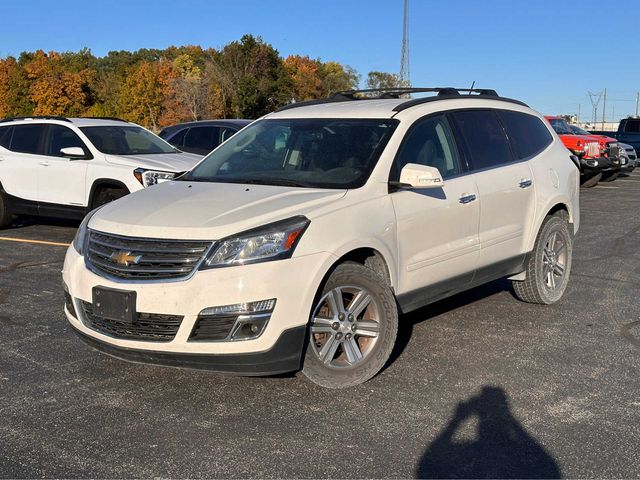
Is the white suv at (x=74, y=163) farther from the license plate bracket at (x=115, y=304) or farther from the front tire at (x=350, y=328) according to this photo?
the front tire at (x=350, y=328)

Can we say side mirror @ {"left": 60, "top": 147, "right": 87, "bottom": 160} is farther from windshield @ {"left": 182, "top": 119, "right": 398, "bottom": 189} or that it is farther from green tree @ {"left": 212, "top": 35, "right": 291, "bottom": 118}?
green tree @ {"left": 212, "top": 35, "right": 291, "bottom": 118}

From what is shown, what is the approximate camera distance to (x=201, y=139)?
13258mm

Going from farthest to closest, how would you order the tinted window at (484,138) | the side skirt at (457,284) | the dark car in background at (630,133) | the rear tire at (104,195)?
the dark car in background at (630,133) → the rear tire at (104,195) → the tinted window at (484,138) → the side skirt at (457,284)

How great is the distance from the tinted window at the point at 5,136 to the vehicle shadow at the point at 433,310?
25.1ft

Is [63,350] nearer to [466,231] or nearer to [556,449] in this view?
[466,231]

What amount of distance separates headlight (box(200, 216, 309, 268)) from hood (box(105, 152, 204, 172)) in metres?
5.68

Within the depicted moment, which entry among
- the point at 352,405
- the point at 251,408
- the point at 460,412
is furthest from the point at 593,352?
the point at 251,408

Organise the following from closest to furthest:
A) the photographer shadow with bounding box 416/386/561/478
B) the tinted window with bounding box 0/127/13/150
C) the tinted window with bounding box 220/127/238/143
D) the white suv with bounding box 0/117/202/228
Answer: the photographer shadow with bounding box 416/386/561/478 → the white suv with bounding box 0/117/202/228 → the tinted window with bounding box 0/127/13/150 → the tinted window with bounding box 220/127/238/143

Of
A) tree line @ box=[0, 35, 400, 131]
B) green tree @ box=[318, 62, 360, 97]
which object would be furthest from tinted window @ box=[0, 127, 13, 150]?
green tree @ box=[318, 62, 360, 97]

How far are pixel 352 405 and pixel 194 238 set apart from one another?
4.38 ft

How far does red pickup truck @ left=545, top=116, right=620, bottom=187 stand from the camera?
18500 millimetres

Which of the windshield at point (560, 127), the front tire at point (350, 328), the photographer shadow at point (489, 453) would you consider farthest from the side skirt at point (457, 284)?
the windshield at point (560, 127)

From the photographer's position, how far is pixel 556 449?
3531 millimetres

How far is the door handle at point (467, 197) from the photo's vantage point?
5.16 metres
